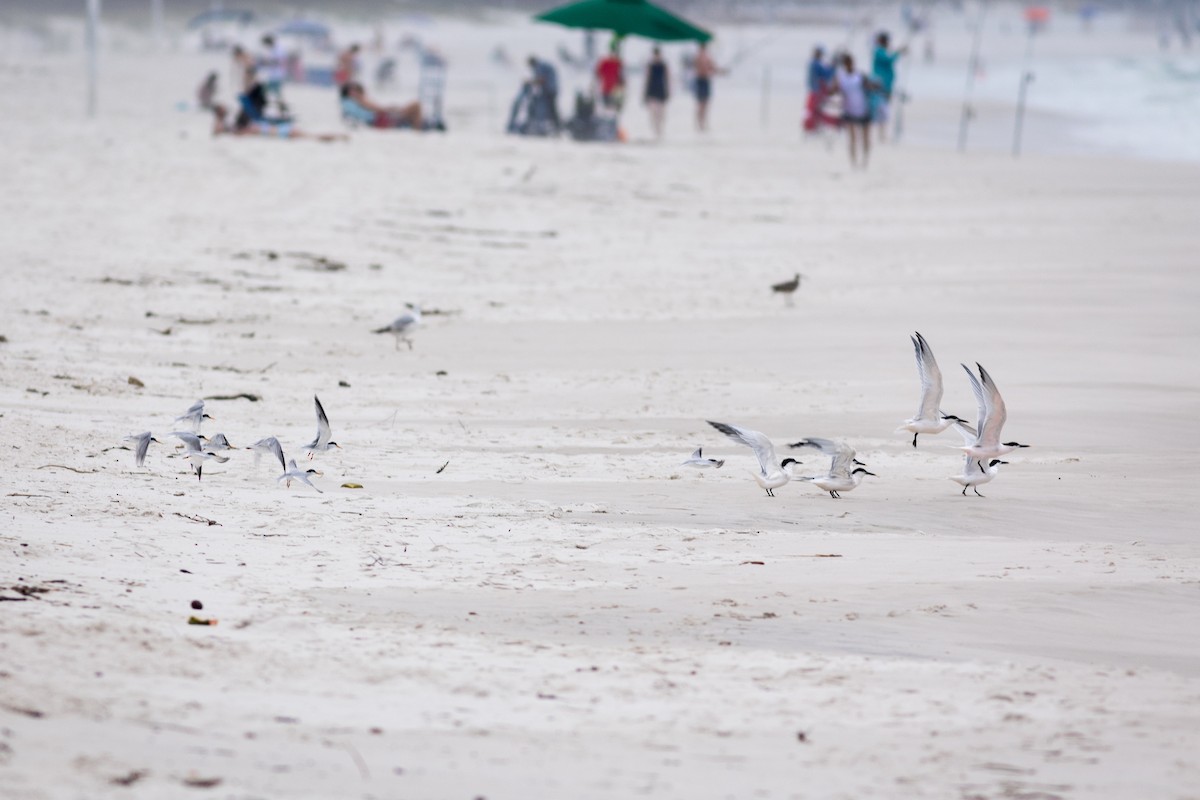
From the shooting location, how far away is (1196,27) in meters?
105

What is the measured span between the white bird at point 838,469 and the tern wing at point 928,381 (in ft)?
1.72

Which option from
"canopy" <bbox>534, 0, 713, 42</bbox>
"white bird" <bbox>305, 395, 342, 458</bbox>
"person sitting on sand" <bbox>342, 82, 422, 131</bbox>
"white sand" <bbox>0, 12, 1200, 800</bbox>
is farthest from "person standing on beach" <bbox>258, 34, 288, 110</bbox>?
"white bird" <bbox>305, 395, 342, 458</bbox>

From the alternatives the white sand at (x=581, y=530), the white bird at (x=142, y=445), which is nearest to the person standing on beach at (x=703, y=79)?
the white sand at (x=581, y=530)

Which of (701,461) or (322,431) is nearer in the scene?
(322,431)

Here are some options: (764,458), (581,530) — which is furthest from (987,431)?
(581,530)

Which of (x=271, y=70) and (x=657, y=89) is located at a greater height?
(x=657, y=89)

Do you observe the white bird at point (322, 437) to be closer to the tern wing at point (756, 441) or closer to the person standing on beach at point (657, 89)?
the tern wing at point (756, 441)

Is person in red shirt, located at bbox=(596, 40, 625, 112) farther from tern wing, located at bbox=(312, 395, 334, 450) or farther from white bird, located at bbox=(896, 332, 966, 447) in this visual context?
tern wing, located at bbox=(312, 395, 334, 450)

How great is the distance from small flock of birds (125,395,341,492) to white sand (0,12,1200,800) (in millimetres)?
76

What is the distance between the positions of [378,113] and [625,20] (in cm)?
416

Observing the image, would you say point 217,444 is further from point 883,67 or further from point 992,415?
point 883,67

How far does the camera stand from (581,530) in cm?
526

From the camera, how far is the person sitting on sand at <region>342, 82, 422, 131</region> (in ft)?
75.8

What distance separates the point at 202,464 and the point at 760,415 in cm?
266
